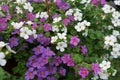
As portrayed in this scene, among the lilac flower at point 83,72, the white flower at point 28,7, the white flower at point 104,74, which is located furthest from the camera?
the white flower at point 28,7

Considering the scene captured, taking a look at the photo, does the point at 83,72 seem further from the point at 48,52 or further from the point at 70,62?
the point at 48,52

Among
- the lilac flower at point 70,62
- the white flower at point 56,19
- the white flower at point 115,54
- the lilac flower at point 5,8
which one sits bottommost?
the lilac flower at point 70,62

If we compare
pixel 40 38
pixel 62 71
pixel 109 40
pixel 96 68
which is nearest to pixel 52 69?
pixel 62 71

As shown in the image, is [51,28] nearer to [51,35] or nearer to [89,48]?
[51,35]

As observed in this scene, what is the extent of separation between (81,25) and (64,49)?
12.6 inches

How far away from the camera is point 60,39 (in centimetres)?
326

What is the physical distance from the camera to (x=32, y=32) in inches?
128

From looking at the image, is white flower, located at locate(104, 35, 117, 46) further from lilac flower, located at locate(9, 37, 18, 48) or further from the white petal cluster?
lilac flower, located at locate(9, 37, 18, 48)

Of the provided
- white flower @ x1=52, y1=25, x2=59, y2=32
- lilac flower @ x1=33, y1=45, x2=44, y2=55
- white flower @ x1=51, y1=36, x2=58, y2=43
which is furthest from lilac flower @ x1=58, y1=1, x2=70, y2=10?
lilac flower @ x1=33, y1=45, x2=44, y2=55

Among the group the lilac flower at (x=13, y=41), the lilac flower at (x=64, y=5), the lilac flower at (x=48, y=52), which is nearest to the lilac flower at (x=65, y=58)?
the lilac flower at (x=48, y=52)

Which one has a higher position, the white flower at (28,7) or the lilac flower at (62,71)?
the white flower at (28,7)

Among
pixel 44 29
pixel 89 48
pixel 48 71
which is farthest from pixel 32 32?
pixel 89 48

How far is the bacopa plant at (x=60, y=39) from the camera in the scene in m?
3.21

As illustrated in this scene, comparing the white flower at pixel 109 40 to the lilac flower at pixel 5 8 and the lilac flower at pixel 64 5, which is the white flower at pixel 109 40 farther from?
the lilac flower at pixel 5 8
